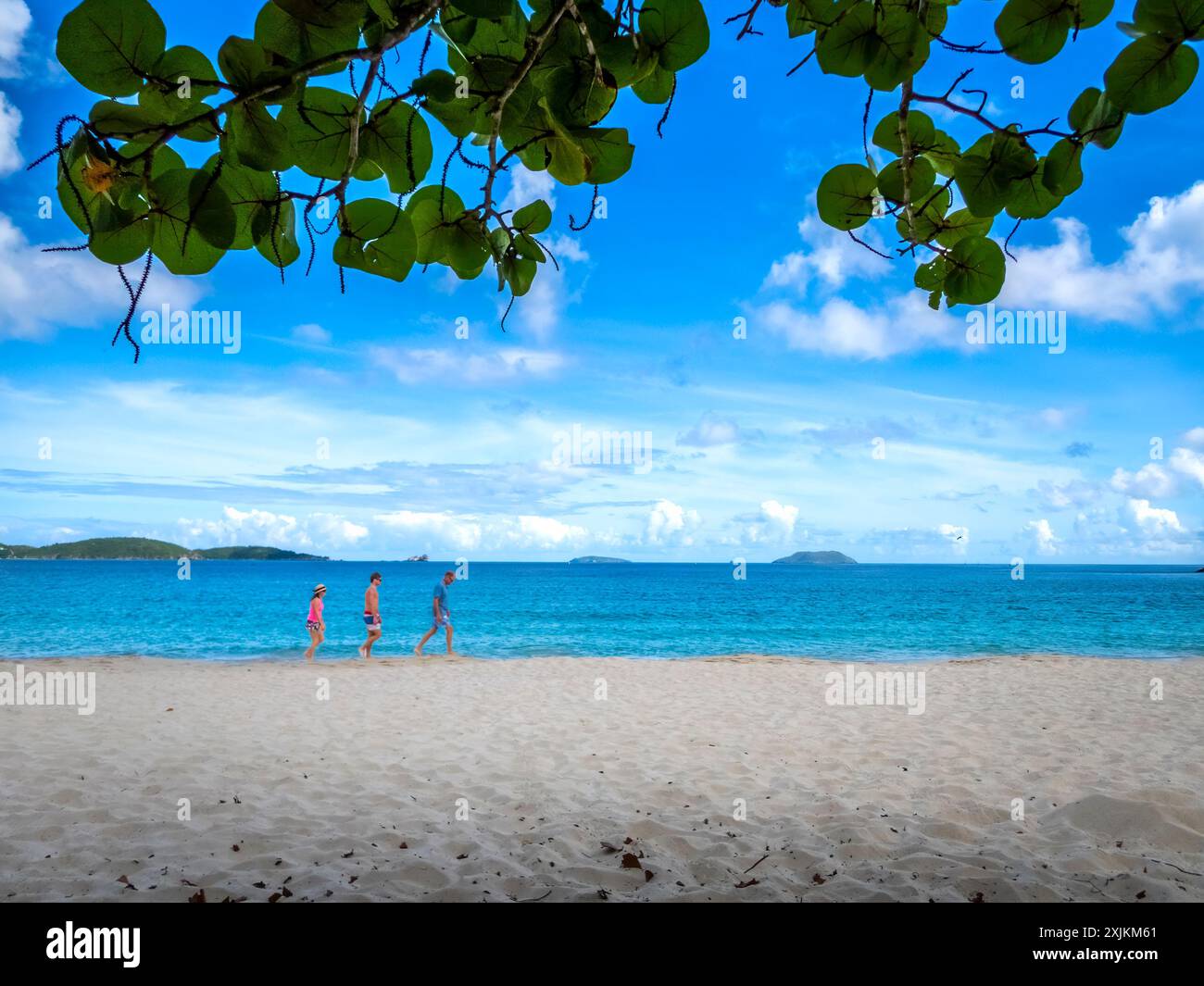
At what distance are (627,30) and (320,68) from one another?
1.41 feet

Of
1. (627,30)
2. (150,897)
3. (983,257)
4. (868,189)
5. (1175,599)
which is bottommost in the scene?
(1175,599)

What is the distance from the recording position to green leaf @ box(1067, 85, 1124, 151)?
110 cm

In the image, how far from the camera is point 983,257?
1320mm

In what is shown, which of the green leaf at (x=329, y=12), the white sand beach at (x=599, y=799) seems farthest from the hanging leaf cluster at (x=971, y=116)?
the white sand beach at (x=599, y=799)

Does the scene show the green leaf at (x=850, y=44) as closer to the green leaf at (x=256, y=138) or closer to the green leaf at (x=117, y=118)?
the green leaf at (x=256, y=138)

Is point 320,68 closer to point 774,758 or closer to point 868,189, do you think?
point 868,189

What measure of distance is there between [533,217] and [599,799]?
170 inches

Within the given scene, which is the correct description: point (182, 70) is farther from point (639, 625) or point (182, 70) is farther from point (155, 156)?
point (639, 625)

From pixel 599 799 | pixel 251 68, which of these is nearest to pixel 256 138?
pixel 251 68

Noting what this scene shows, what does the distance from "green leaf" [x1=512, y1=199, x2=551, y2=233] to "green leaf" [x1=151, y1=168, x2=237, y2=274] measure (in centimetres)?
48

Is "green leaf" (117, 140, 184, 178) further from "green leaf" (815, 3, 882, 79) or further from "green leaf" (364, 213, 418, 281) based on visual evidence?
"green leaf" (815, 3, 882, 79)

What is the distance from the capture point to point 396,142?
3.76 feet
